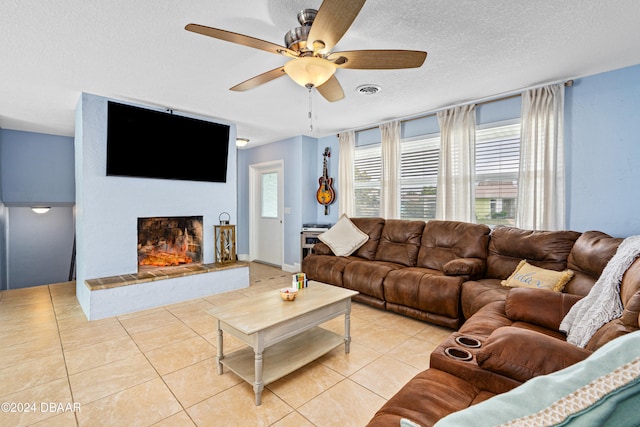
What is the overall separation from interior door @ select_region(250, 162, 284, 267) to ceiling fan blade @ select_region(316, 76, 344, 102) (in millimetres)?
3221

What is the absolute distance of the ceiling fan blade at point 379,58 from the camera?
1.80m

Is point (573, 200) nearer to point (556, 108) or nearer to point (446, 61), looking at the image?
point (556, 108)

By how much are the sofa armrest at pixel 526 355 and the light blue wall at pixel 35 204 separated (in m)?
6.31

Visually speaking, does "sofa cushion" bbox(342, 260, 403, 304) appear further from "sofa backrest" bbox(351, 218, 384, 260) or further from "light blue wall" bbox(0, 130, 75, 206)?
"light blue wall" bbox(0, 130, 75, 206)

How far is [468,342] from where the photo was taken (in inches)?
63.2

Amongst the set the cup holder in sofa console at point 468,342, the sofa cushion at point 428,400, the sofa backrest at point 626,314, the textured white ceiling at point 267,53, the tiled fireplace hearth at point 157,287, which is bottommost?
the tiled fireplace hearth at point 157,287

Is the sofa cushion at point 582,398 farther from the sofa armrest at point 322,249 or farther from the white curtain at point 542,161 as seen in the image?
the sofa armrest at point 322,249

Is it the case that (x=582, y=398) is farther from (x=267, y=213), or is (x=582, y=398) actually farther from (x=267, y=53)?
(x=267, y=213)

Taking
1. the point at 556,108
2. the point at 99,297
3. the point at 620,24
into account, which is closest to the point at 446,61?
the point at 620,24

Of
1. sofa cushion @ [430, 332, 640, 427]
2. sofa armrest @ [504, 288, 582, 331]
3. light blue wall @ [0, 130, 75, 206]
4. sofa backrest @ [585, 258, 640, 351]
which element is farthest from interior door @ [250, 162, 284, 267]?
sofa cushion @ [430, 332, 640, 427]

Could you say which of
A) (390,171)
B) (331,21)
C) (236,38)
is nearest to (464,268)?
(390,171)

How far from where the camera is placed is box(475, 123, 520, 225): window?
333cm

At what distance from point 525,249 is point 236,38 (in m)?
3.06

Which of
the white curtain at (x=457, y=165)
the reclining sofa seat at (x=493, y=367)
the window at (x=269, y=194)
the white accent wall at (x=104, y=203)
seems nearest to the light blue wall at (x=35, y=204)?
the white accent wall at (x=104, y=203)
